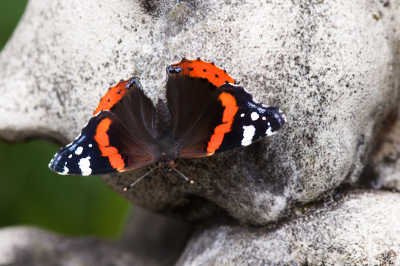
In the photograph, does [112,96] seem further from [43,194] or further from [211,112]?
[43,194]

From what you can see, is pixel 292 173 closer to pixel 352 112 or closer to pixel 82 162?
pixel 352 112

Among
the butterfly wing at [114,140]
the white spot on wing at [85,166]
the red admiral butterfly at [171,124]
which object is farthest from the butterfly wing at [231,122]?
the white spot on wing at [85,166]

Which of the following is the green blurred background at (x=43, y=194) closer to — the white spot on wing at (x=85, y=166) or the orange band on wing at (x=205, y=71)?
the white spot on wing at (x=85, y=166)

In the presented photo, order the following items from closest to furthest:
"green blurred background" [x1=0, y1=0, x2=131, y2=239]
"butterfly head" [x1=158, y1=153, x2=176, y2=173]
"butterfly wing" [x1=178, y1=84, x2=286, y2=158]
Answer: "butterfly wing" [x1=178, y1=84, x2=286, y2=158] < "butterfly head" [x1=158, y1=153, x2=176, y2=173] < "green blurred background" [x1=0, y1=0, x2=131, y2=239]

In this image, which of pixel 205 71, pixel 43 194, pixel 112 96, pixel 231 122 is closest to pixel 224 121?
pixel 231 122

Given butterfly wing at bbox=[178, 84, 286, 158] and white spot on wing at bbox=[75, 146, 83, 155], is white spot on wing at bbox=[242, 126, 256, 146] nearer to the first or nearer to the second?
butterfly wing at bbox=[178, 84, 286, 158]

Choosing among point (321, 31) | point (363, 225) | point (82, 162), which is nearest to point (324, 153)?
point (363, 225)

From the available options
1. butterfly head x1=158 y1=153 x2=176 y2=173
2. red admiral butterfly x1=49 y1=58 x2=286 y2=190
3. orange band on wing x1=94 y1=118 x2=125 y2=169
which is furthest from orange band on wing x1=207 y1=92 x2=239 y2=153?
orange band on wing x1=94 y1=118 x2=125 y2=169
